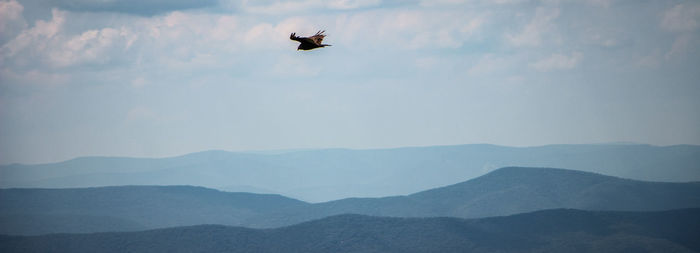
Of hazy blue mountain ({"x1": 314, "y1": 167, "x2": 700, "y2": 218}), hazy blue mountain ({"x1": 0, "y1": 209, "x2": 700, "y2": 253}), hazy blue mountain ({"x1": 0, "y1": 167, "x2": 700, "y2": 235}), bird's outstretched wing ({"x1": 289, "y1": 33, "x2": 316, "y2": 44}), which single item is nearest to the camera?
bird's outstretched wing ({"x1": 289, "y1": 33, "x2": 316, "y2": 44})

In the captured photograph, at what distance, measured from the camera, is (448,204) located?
183250 millimetres

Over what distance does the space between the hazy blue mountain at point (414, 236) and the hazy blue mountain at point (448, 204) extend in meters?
38.2

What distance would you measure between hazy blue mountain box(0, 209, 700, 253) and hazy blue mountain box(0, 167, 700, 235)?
38223mm

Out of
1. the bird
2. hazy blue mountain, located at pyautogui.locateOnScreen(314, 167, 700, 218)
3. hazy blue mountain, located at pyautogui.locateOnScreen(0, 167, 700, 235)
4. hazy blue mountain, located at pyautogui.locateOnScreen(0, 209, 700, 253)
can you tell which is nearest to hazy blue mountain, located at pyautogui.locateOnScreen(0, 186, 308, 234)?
hazy blue mountain, located at pyautogui.locateOnScreen(0, 167, 700, 235)

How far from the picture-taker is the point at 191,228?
126562 millimetres

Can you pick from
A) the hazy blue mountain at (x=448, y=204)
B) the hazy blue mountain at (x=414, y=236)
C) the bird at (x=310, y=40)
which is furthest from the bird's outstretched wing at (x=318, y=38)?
the hazy blue mountain at (x=448, y=204)

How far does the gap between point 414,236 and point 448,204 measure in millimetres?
65774

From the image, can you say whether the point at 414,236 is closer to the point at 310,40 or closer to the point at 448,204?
the point at 448,204

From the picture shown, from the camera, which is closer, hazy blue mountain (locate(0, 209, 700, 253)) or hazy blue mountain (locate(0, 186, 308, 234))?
hazy blue mountain (locate(0, 209, 700, 253))

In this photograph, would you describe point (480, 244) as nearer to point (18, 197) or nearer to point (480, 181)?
point (480, 181)

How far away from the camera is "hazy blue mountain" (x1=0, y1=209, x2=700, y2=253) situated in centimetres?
11644

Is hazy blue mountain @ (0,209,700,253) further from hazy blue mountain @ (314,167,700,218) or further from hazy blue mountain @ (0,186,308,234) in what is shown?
hazy blue mountain @ (0,186,308,234)

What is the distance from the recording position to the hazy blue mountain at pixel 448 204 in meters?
164

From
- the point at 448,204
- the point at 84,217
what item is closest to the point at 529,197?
the point at 448,204
